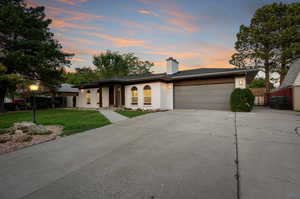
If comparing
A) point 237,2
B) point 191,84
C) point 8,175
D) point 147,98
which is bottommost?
point 8,175

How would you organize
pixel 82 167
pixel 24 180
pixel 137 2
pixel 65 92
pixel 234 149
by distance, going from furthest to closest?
1. pixel 65 92
2. pixel 137 2
3. pixel 234 149
4. pixel 82 167
5. pixel 24 180

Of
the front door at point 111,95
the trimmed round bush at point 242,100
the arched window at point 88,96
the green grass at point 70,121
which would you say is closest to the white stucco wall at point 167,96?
the trimmed round bush at point 242,100

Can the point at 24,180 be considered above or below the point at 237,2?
below

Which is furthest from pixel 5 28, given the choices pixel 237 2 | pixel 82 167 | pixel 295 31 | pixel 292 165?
pixel 295 31

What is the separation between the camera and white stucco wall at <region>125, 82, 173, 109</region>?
37.6 ft

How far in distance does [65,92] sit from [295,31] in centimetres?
2876

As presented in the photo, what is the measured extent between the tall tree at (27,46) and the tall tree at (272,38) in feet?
69.9

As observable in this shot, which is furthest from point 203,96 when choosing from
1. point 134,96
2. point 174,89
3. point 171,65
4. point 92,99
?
point 92,99

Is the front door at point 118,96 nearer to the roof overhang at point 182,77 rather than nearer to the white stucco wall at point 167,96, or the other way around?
the roof overhang at point 182,77

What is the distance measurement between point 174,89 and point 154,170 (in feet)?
34.5

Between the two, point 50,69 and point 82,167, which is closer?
point 82,167

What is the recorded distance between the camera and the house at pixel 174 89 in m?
10.0

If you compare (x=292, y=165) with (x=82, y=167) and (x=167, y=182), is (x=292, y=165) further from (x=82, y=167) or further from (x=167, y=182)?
(x=82, y=167)

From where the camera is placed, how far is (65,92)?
18297 millimetres
